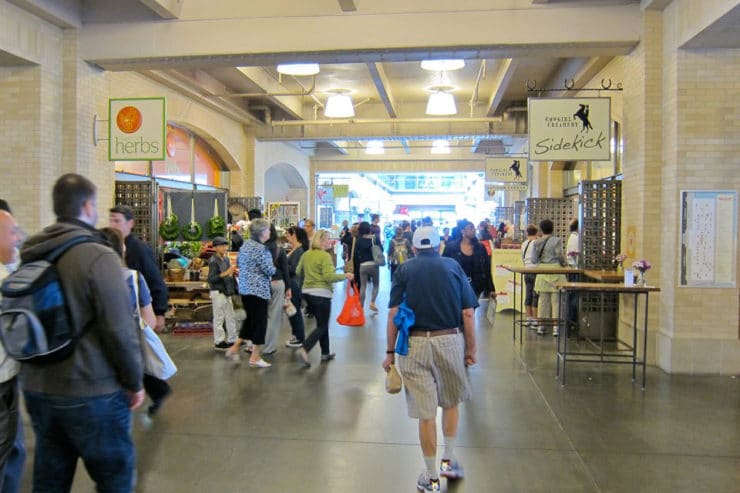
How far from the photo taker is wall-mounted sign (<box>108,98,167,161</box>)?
813cm

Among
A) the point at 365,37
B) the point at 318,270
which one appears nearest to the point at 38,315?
the point at 318,270

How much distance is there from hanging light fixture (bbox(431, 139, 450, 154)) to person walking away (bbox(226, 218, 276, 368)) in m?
14.4

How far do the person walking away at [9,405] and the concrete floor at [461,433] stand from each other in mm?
667

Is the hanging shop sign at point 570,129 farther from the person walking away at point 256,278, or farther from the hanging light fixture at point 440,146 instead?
the hanging light fixture at point 440,146

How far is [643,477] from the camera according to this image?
400 centimetres

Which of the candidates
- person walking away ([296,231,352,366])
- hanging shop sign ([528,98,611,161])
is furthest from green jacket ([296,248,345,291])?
hanging shop sign ([528,98,611,161])

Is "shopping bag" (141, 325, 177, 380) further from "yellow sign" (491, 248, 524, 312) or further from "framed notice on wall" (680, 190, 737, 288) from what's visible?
"yellow sign" (491, 248, 524, 312)

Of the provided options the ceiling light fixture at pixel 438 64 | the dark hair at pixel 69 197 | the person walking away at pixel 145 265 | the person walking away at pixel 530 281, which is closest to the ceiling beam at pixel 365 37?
the ceiling light fixture at pixel 438 64

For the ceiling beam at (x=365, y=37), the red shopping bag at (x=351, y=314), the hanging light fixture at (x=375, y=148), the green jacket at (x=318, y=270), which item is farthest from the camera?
the hanging light fixture at (x=375, y=148)

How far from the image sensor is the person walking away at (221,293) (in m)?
7.95

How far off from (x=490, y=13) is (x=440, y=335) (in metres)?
5.20

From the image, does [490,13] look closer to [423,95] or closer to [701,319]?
[701,319]

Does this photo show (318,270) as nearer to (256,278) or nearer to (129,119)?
(256,278)

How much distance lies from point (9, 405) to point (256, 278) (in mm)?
3855
